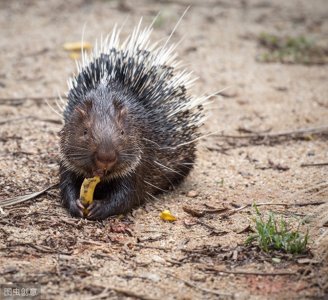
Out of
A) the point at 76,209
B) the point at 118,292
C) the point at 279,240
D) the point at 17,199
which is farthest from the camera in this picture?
the point at 17,199

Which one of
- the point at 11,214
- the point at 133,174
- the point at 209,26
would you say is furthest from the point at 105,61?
the point at 209,26

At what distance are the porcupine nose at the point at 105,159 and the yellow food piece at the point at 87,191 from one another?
37 cm

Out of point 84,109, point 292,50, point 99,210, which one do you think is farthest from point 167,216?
point 292,50

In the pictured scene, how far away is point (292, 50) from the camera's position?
10945mm

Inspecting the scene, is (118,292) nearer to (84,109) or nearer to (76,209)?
(76,209)

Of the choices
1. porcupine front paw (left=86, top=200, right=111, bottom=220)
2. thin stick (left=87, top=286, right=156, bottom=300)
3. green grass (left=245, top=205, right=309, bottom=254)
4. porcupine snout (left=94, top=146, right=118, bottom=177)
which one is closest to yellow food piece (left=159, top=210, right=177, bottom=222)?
porcupine front paw (left=86, top=200, right=111, bottom=220)

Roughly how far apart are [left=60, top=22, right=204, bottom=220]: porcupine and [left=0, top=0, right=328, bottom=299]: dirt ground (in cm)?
21

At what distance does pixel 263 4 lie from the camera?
46.9 feet

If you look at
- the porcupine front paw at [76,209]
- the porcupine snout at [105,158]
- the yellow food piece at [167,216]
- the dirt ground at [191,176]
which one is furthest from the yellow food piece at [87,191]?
the yellow food piece at [167,216]

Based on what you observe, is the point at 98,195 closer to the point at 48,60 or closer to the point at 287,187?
the point at 287,187

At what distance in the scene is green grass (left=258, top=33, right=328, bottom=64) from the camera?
35.2 feet

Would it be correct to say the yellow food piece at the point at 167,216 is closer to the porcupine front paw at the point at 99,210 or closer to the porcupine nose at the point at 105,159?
the porcupine front paw at the point at 99,210

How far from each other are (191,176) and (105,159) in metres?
1.92

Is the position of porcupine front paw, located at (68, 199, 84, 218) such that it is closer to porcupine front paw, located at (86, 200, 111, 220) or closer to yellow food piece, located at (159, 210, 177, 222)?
porcupine front paw, located at (86, 200, 111, 220)
